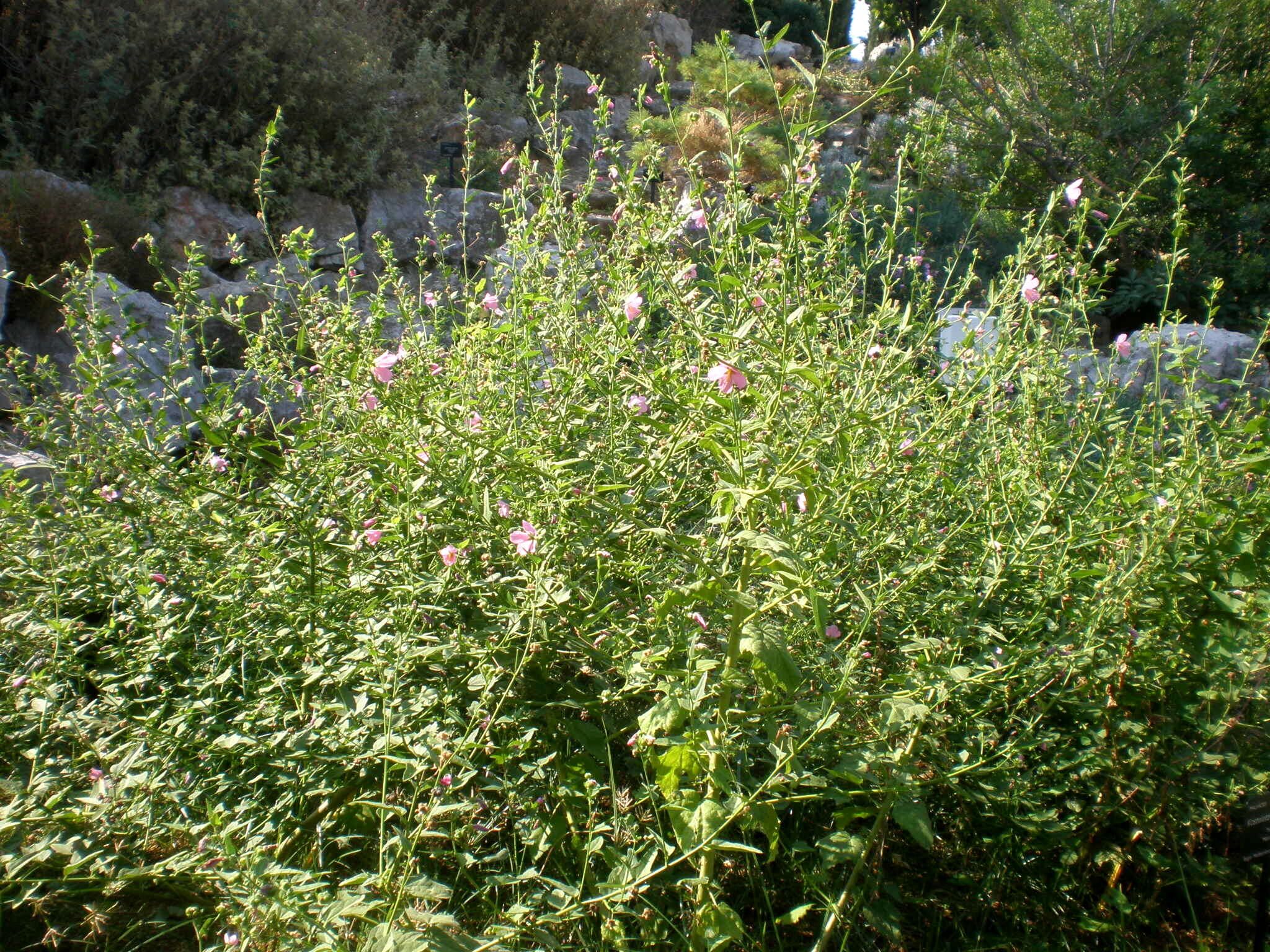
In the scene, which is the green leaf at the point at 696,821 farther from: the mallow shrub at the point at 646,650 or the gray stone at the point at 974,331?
the gray stone at the point at 974,331

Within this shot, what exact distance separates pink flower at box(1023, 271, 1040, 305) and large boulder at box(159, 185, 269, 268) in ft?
15.1

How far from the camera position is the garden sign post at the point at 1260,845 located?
4.91ft

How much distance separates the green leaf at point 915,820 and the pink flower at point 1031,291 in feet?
3.76

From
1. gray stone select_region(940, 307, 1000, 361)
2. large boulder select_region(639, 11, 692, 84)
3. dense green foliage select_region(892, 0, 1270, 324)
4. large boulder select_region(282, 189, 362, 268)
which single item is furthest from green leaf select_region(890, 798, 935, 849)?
large boulder select_region(639, 11, 692, 84)

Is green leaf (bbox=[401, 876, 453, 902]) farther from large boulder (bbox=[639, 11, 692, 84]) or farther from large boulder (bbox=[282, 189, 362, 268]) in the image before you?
large boulder (bbox=[639, 11, 692, 84])

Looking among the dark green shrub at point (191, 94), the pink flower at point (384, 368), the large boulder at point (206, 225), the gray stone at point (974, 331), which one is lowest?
the pink flower at point (384, 368)

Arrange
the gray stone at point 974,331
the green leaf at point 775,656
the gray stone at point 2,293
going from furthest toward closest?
the gray stone at point 2,293
the gray stone at point 974,331
the green leaf at point 775,656

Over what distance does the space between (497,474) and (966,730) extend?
3.26 feet

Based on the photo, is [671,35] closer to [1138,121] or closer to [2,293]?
[1138,121]

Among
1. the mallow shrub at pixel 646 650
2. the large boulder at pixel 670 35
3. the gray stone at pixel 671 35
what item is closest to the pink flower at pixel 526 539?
the mallow shrub at pixel 646 650

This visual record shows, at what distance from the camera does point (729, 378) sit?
54.6 inches

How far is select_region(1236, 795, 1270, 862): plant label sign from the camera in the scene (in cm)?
150

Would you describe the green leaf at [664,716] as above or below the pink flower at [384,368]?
below

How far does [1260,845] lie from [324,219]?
19.7 feet
